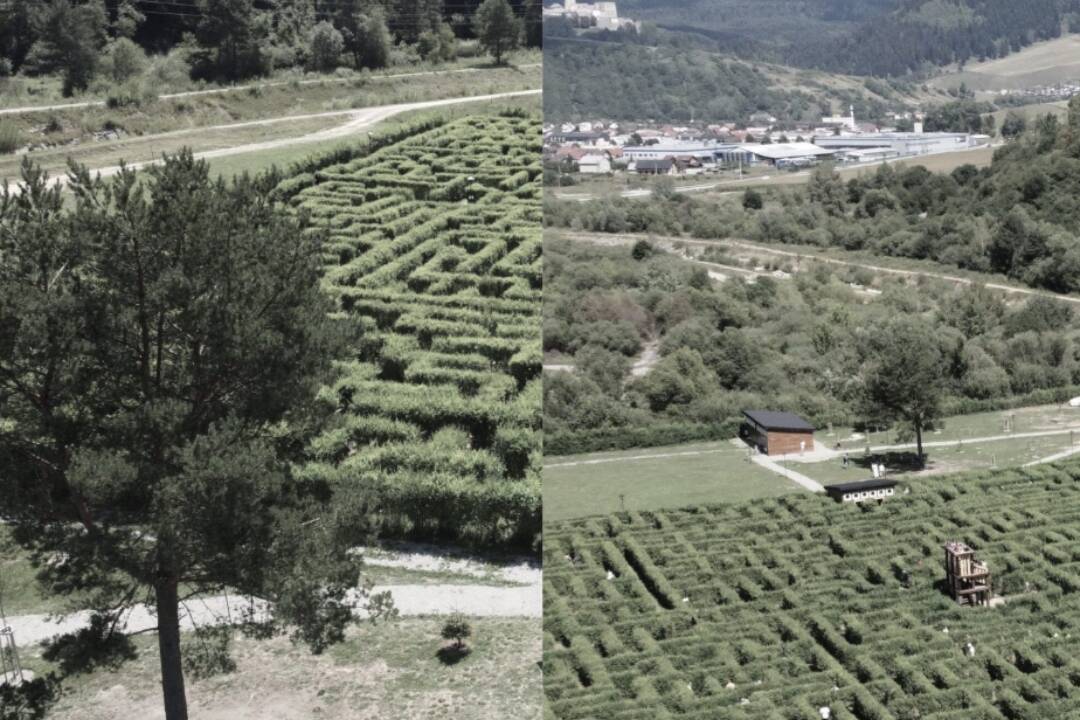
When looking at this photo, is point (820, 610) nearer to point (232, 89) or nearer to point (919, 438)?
point (919, 438)

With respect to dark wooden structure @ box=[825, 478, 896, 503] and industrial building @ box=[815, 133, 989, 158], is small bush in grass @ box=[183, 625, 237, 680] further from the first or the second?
industrial building @ box=[815, 133, 989, 158]

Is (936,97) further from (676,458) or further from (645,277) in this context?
(676,458)

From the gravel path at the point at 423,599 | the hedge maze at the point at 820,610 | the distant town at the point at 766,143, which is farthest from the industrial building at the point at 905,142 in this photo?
the gravel path at the point at 423,599

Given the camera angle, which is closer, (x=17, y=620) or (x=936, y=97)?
(x=17, y=620)

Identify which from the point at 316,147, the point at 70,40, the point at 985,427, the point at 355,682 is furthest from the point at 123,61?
the point at 985,427

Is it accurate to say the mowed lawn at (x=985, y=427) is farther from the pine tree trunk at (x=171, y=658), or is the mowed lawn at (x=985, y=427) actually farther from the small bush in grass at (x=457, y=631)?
the pine tree trunk at (x=171, y=658)

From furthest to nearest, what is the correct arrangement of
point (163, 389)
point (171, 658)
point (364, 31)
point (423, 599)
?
1. point (364, 31)
2. point (423, 599)
3. point (171, 658)
4. point (163, 389)

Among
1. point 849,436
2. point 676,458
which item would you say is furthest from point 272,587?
point 849,436
